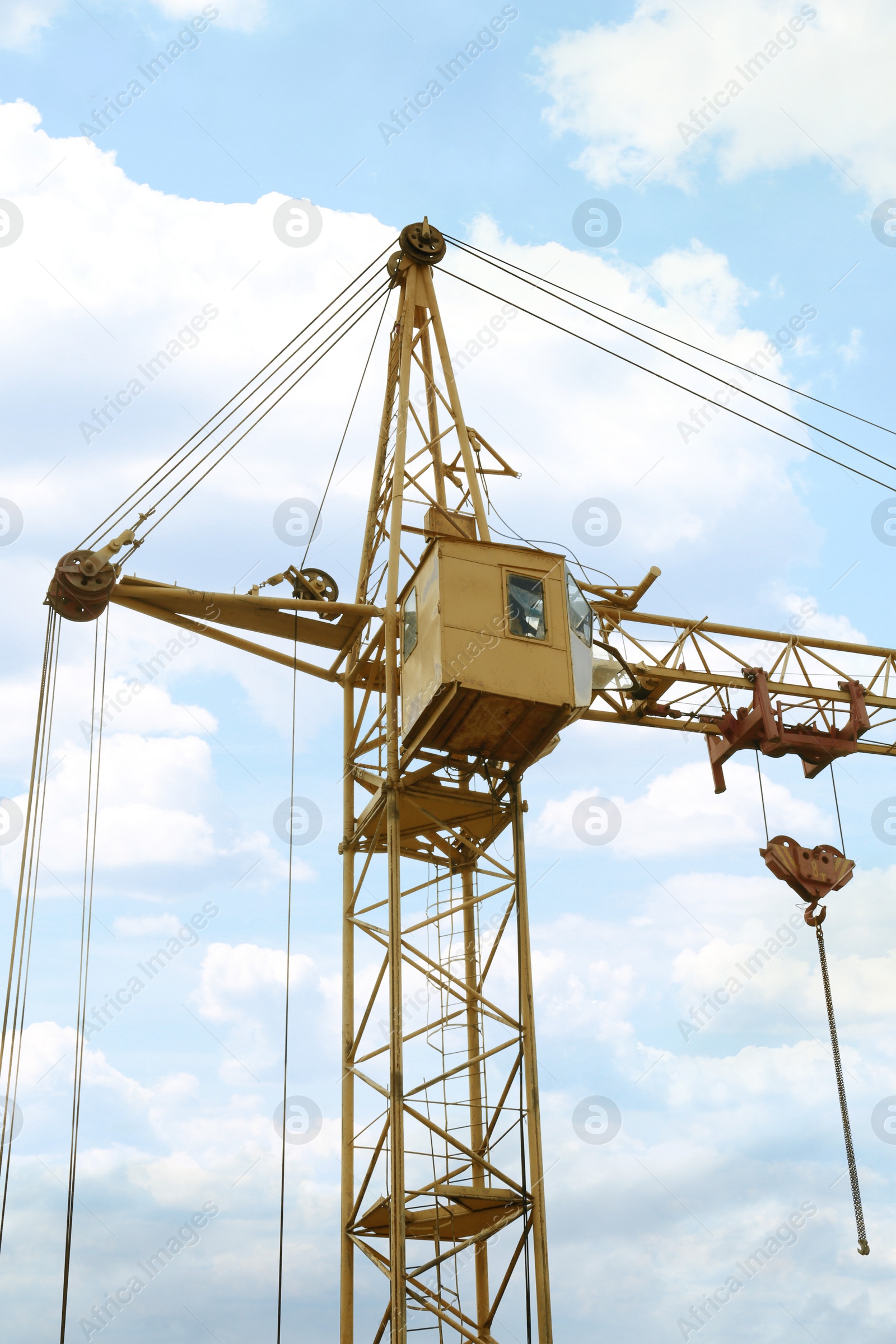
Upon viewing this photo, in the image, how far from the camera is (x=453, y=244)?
27453 mm

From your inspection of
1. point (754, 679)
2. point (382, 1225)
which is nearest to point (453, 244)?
point (754, 679)

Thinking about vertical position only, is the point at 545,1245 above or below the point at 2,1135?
below

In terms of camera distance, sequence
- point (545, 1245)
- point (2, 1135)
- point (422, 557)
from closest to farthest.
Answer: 1. point (2, 1135)
2. point (545, 1245)
3. point (422, 557)

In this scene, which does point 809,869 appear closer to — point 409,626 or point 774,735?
point 774,735

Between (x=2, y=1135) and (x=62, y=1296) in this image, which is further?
(x=2, y=1135)

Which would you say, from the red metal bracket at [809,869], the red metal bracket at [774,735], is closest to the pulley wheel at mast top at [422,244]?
the red metal bracket at [774,735]

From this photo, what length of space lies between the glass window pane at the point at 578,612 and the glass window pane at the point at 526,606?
575 mm

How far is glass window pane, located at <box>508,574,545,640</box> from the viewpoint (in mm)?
21703

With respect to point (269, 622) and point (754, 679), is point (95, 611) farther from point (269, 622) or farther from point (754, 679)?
point (754, 679)

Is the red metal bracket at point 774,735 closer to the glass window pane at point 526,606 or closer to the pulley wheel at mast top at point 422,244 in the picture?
the glass window pane at point 526,606

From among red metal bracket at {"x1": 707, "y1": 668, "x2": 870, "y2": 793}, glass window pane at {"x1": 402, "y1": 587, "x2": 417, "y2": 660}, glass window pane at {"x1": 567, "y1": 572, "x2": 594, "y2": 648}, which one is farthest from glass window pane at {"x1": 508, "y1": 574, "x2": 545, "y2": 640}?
red metal bracket at {"x1": 707, "y1": 668, "x2": 870, "y2": 793}

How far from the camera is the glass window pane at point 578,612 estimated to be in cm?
2248

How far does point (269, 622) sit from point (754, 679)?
32.1 feet

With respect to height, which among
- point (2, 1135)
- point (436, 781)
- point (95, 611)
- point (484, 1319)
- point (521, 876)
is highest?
point (95, 611)
